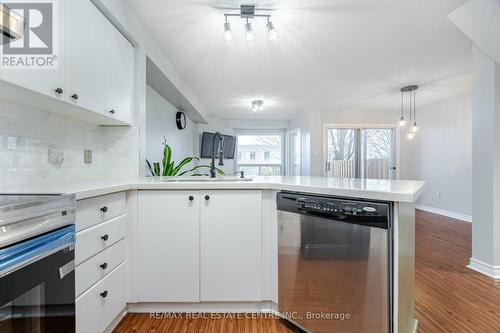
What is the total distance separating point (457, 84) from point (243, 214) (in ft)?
14.8

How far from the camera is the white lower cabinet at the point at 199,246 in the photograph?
4.82 ft

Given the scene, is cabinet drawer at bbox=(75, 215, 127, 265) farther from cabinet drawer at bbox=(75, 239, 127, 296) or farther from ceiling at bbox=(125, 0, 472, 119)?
ceiling at bbox=(125, 0, 472, 119)

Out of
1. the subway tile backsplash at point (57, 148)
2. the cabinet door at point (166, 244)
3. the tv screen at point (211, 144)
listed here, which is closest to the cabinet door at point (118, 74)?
the subway tile backsplash at point (57, 148)

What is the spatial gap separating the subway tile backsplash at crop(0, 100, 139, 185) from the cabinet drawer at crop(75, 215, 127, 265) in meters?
0.53

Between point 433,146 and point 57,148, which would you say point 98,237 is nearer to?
point 57,148

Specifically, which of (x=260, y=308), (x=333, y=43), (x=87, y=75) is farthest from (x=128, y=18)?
(x=260, y=308)

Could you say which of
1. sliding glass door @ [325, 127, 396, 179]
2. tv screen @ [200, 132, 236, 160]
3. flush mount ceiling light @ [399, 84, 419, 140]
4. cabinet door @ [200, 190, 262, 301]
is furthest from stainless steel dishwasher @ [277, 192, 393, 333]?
sliding glass door @ [325, 127, 396, 179]

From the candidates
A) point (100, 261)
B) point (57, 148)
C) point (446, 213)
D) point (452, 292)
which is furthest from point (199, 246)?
point (446, 213)

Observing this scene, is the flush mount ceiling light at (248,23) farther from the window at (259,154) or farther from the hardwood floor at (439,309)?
the window at (259,154)

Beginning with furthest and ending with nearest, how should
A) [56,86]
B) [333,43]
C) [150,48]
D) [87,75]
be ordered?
1. [333,43]
2. [150,48]
3. [87,75]
4. [56,86]

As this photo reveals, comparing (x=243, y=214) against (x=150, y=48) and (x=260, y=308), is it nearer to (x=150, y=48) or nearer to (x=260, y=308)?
(x=260, y=308)

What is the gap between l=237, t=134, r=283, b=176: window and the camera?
718 centimetres

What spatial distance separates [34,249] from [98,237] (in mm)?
563

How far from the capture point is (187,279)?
1.47m
